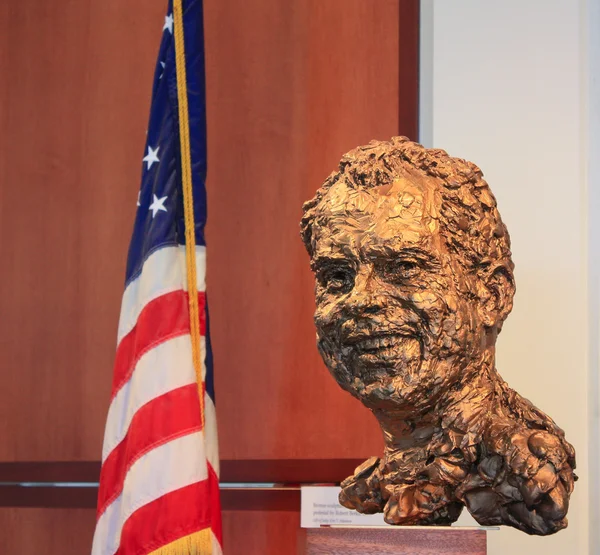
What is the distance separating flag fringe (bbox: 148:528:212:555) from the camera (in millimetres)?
2986

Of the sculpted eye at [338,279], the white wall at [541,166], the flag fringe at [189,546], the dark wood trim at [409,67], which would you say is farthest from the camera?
the dark wood trim at [409,67]

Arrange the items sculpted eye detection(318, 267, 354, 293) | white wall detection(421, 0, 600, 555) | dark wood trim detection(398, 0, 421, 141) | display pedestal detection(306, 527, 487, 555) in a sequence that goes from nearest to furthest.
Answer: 1. display pedestal detection(306, 527, 487, 555)
2. sculpted eye detection(318, 267, 354, 293)
3. white wall detection(421, 0, 600, 555)
4. dark wood trim detection(398, 0, 421, 141)

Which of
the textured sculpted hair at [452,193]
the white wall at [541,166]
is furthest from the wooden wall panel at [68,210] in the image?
the textured sculpted hair at [452,193]

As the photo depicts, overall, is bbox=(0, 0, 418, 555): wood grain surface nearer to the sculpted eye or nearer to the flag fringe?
the flag fringe

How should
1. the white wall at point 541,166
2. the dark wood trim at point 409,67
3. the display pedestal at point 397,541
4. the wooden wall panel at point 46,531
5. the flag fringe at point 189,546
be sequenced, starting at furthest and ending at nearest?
the wooden wall panel at point 46,531
the dark wood trim at point 409,67
the white wall at point 541,166
the flag fringe at point 189,546
the display pedestal at point 397,541

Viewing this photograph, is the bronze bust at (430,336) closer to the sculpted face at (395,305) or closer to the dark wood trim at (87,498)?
the sculpted face at (395,305)

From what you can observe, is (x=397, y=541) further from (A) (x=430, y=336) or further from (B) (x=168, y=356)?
(B) (x=168, y=356)

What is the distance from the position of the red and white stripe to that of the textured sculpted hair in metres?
0.80

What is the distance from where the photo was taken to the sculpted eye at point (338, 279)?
7.72ft

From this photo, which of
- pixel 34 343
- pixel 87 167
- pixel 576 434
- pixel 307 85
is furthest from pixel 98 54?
pixel 576 434

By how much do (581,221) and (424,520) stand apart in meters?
1.18

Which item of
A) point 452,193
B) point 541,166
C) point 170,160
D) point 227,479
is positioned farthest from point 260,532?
point 452,193

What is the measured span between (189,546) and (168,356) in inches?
19.5

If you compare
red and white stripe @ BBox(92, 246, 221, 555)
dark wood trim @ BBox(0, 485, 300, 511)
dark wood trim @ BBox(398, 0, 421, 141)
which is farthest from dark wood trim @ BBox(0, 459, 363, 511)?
dark wood trim @ BBox(398, 0, 421, 141)
